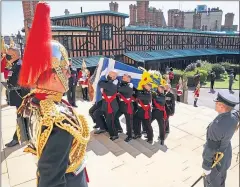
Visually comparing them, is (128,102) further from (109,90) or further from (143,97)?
(109,90)

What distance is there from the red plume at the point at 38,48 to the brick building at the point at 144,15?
89.4 feet

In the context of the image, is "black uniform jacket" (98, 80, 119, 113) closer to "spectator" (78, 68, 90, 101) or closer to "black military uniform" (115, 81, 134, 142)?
"black military uniform" (115, 81, 134, 142)

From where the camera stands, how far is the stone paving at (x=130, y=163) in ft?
12.0

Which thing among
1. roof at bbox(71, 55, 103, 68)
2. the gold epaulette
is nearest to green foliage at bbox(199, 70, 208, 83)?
roof at bbox(71, 55, 103, 68)

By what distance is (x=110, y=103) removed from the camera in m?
5.45

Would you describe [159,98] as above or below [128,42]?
below

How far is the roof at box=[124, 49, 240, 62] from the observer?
2000cm

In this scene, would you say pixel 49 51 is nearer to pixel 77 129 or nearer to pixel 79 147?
pixel 77 129

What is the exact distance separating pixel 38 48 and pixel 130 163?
3.38 meters

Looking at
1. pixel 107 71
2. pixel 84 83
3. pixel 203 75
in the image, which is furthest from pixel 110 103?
pixel 203 75

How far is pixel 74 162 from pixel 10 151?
316cm

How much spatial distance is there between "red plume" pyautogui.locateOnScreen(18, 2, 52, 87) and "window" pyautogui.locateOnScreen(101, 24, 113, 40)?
16.4 meters

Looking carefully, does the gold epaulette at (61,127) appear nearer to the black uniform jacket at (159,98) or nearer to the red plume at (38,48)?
the red plume at (38,48)

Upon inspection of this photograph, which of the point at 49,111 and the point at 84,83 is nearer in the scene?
the point at 49,111
